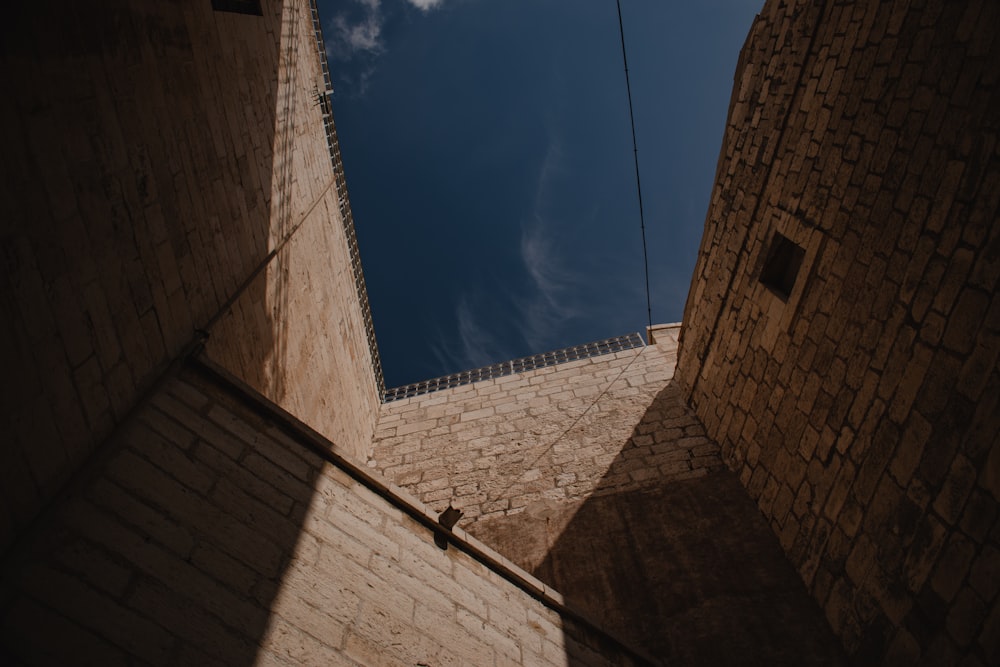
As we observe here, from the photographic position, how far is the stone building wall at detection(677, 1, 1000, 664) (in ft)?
9.02

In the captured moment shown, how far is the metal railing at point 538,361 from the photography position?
318 inches

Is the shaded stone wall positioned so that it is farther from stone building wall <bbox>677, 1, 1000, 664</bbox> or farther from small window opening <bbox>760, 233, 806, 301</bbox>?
small window opening <bbox>760, 233, 806, 301</bbox>

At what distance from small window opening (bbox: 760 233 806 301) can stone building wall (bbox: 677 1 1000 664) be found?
17 mm

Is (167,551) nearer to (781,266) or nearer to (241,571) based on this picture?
(241,571)

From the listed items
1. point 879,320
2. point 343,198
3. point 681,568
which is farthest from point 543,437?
point 343,198

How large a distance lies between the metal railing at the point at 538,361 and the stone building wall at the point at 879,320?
2.80 m

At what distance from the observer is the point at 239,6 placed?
4715 mm

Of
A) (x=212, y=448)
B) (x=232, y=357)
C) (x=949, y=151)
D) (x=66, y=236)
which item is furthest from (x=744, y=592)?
(x=66, y=236)

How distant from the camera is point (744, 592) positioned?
14.2 feet

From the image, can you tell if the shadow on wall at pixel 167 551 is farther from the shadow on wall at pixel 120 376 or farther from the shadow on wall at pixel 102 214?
the shadow on wall at pixel 102 214

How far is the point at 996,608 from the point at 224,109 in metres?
5.47

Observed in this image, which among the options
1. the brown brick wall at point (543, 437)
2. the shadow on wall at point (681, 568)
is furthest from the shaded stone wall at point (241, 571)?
the brown brick wall at point (543, 437)

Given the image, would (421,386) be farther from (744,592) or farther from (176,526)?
(176,526)

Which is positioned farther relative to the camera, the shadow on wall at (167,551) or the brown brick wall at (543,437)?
the brown brick wall at (543,437)
